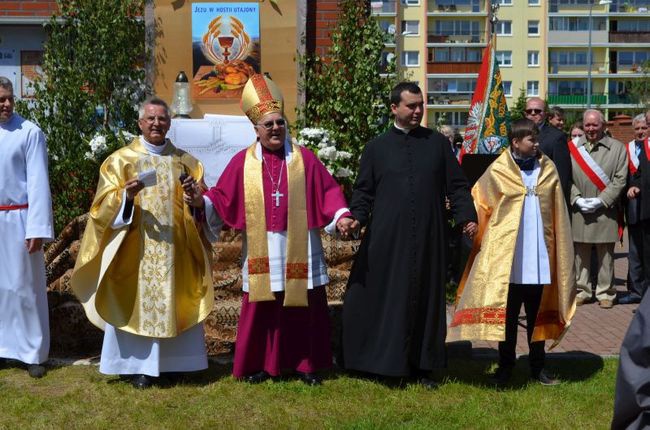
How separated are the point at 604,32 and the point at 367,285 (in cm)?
7640

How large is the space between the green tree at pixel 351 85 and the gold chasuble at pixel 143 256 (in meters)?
2.58

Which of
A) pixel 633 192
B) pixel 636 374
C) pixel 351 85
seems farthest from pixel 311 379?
pixel 633 192

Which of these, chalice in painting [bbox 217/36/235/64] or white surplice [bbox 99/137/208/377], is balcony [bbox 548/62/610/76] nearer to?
chalice in painting [bbox 217/36/235/64]

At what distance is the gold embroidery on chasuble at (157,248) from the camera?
260 inches

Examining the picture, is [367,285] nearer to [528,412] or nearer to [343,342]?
[343,342]

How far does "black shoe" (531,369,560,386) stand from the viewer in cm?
673

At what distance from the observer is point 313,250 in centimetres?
673

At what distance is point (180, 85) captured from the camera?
9062 mm

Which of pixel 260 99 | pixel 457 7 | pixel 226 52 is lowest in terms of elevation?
pixel 260 99

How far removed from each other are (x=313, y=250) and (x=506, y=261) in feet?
4.46

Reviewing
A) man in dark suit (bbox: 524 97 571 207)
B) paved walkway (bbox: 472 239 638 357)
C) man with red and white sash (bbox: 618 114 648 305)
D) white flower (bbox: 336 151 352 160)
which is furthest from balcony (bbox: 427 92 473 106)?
white flower (bbox: 336 151 352 160)

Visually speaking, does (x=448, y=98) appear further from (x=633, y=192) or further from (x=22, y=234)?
(x=22, y=234)

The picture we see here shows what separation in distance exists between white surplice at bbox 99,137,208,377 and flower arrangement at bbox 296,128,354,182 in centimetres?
200

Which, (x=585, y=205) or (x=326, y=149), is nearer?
(x=326, y=149)
